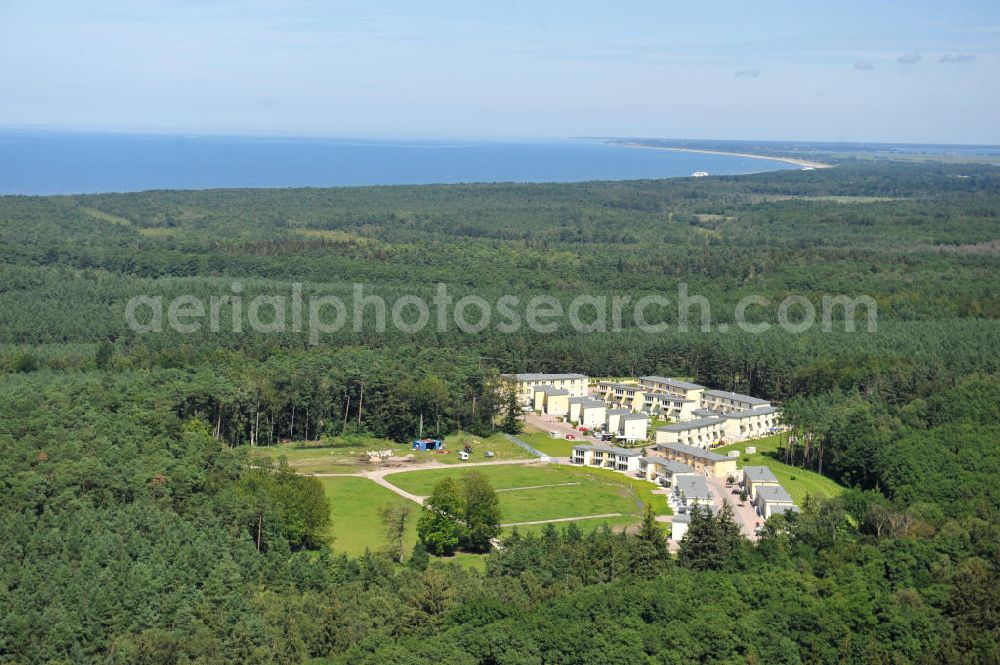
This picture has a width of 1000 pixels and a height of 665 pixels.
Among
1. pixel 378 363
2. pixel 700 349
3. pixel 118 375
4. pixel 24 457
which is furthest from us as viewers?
pixel 700 349

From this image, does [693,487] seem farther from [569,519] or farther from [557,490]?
[569,519]

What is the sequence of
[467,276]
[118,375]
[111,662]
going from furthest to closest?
[467,276] → [118,375] → [111,662]

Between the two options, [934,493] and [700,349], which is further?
[700,349]

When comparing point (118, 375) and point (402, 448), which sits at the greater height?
point (118, 375)

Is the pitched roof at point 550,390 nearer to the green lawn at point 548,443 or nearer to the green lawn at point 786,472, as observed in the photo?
the green lawn at point 548,443

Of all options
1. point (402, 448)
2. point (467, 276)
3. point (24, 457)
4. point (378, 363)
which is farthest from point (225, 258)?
point (24, 457)

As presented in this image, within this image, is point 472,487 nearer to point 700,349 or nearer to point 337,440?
point 337,440

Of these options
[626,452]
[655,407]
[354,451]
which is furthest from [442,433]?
[655,407]

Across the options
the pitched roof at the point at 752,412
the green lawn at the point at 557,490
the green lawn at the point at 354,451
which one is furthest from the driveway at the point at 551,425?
the pitched roof at the point at 752,412
